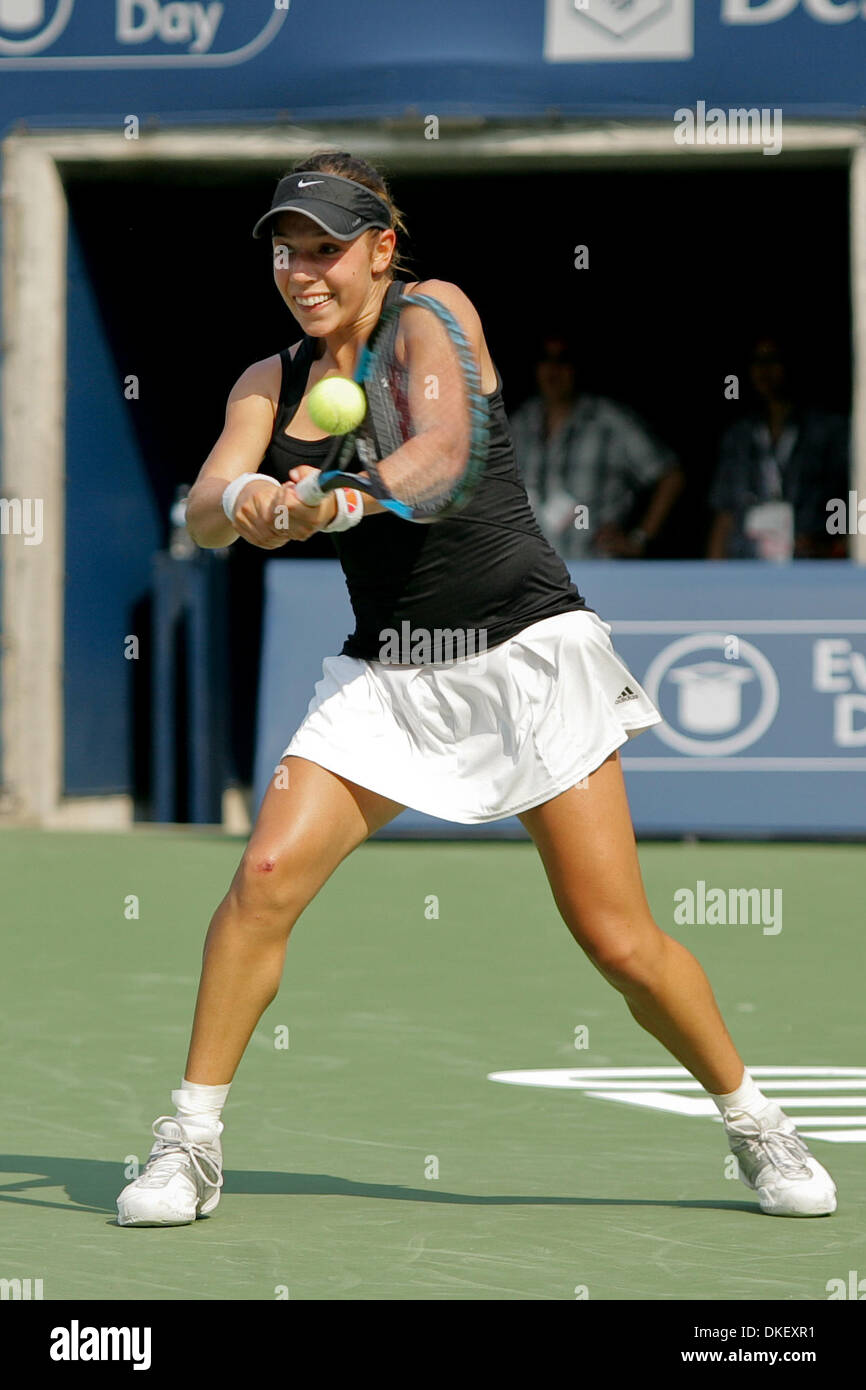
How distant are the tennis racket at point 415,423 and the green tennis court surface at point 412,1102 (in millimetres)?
1387

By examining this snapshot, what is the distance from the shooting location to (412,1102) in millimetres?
5734

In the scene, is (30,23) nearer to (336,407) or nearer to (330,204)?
(330,204)

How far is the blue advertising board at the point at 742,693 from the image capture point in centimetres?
1053

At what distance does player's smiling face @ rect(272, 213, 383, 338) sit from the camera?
4.55m

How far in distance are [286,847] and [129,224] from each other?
9307mm

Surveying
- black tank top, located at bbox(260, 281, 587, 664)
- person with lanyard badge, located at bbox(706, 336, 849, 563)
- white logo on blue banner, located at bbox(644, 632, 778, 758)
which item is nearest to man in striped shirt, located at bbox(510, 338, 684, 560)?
person with lanyard badge, located at bbox(706, 336, 849, 563)

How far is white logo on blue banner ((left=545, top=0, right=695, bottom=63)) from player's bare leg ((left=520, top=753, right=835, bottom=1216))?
7756 millimetres

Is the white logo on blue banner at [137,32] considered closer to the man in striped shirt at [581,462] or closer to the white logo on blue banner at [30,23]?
the white logo on blue banner at [30,23]

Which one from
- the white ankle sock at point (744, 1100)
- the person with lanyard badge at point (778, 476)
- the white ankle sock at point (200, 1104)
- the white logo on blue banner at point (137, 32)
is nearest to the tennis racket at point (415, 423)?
the white ankle sock at point (200, 1104)

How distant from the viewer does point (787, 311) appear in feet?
51.8

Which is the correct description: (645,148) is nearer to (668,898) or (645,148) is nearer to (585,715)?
(668,898)

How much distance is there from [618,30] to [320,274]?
25.1 feet

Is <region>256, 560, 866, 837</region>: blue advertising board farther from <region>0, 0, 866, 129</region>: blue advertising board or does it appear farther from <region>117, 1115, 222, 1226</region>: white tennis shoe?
<region>117, 1115, 222, 1226</region>: white tennis shoe
